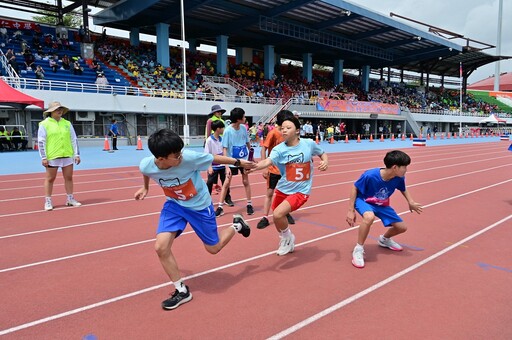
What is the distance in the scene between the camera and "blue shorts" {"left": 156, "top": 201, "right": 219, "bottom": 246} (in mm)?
3564

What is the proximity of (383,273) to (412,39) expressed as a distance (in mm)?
44780

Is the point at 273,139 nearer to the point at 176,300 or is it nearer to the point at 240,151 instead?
the point at 240,151

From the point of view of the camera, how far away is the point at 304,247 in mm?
5188

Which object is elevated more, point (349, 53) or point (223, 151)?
point (349, 53)

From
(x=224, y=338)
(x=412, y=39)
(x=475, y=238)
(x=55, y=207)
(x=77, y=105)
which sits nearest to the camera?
(x=224, y=338)

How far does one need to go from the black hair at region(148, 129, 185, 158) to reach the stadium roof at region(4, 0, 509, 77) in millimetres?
28465

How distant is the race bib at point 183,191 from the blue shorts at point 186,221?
10 cm

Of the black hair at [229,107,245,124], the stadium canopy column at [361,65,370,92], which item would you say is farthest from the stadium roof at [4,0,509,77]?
the black hair at [229,107,245,124]

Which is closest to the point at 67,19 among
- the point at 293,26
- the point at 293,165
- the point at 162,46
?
the point at 162,46

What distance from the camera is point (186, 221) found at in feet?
12.2

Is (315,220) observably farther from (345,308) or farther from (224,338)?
(224,338)

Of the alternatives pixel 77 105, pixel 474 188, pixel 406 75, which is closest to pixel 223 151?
pixel 474 188

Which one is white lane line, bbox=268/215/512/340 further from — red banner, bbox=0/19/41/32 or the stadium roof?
red banner, bbox=0/19/41/32

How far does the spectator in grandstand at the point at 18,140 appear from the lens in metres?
20.2
